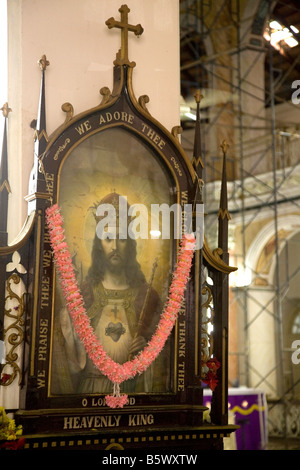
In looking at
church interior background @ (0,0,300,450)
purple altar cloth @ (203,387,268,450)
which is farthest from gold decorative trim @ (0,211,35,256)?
church interior background @ (0,0,300,450)

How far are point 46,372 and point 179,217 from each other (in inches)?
65.1

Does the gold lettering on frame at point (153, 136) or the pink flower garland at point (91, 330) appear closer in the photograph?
the pink flower garland at point (91, 330)

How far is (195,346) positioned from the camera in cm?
598

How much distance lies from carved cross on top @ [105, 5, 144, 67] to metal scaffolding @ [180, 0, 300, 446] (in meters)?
8.34

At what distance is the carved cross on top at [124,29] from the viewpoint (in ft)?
19.8

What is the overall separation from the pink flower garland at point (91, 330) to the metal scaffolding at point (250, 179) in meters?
8.62

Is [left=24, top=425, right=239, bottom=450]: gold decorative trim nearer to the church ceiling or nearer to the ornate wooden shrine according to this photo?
the ornate wooden shrine

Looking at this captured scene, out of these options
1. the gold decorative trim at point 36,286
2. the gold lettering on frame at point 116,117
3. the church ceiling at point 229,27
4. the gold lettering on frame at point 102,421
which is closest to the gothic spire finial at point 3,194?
the gold decorative trim at point 36,286

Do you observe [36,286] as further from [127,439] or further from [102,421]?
[127,439]

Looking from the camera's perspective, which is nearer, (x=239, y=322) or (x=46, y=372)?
(x=46, y=372)

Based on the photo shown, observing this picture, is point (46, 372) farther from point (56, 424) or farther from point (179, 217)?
point (179, 217)

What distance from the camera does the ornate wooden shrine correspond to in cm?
533

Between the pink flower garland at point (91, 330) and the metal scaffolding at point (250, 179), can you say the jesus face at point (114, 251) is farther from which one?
the metal scaffolding at point (250, 179)

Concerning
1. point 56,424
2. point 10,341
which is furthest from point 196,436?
point 10,341
